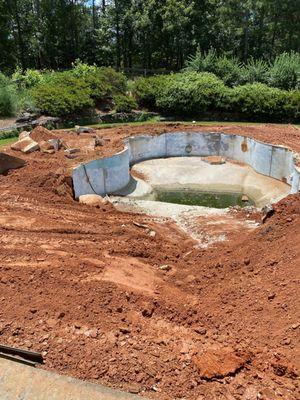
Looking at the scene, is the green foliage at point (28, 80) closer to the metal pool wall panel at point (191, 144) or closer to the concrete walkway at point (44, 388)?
the metal pool wall panel at point (191, 144)

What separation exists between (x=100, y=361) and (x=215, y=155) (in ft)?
51.1

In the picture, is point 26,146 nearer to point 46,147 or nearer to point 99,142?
point 46,147

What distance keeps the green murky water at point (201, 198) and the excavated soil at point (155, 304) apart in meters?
4.20

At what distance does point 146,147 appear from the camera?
1934cm

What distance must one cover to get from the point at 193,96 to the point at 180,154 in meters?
5.47

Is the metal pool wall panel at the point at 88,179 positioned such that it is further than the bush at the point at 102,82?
No

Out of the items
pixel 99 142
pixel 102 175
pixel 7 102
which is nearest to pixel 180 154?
pixel 99 142

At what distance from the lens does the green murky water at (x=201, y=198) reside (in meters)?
15.4

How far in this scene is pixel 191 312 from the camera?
22.0 ft

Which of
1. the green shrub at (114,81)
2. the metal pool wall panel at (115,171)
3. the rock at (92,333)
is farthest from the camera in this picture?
the green shrub at (114,81)

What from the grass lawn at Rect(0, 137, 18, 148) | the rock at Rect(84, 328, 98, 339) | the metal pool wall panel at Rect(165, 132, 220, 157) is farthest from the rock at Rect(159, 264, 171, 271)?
the metal pool wall panel at Rect(165, 132, 220, 157)

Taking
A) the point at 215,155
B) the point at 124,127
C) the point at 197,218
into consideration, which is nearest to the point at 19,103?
the point at 124,127

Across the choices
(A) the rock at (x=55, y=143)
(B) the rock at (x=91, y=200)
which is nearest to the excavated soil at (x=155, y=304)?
(B) the rock at (x=91, y=200)

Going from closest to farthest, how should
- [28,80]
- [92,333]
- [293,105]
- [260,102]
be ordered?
[92,333] < [293,105] < [260,102] < [28,80]
